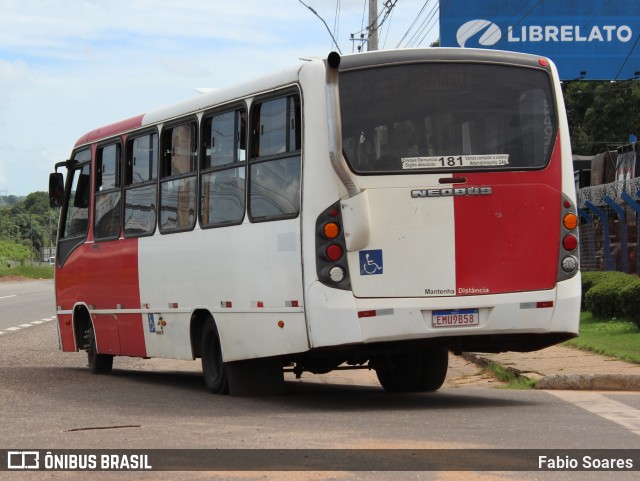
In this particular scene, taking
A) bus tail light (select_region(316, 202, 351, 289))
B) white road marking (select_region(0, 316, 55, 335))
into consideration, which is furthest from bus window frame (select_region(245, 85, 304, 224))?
white road marking (select_region(0, 316, 55, 335))

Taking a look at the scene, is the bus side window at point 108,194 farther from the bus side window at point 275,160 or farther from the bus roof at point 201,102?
the bus side window at point 275,160

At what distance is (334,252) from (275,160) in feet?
4.32

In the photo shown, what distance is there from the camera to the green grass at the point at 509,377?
587 inches

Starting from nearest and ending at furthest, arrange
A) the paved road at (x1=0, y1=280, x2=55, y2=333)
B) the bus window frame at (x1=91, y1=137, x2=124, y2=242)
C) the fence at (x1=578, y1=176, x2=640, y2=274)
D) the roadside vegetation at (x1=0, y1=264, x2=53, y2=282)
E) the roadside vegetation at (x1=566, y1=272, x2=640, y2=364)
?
1. the bus window frame at (x1=91, y1=137, x2=124, y2=242)
2. the roadside vegetation at (x1=566, y1=272, x2=640, y2=364)
3. the fence at (x1=578, y1=176, x2=640, y2=274)
4. the paved road at (x1=0, y1=280, x2=55, y2=333)
5. the roadside vegetation at (x1=0, y1=264, x2=53, y2=282)

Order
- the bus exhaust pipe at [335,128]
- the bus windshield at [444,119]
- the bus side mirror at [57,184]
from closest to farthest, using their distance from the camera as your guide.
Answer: the bus exhaust pipe at [335,128] < the bus windshield at [444,119] < the bus side mirror at [57,184]

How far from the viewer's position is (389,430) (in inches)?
400

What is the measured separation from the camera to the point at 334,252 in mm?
11570

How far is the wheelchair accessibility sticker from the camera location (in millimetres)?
11578

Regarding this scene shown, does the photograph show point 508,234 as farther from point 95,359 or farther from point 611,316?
point 611,316

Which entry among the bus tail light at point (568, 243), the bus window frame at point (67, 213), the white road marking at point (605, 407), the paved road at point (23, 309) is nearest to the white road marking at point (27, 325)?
the paved road at point (23, 309)

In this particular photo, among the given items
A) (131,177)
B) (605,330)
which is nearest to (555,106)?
(131,177)

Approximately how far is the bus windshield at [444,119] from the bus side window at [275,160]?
62cm

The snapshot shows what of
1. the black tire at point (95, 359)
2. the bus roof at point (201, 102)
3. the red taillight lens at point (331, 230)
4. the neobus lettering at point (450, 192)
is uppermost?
the bus roof at point (201, 102)

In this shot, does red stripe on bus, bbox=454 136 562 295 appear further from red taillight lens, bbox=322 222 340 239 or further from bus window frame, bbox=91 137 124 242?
bus window frame, bbox=91 137 124 242
